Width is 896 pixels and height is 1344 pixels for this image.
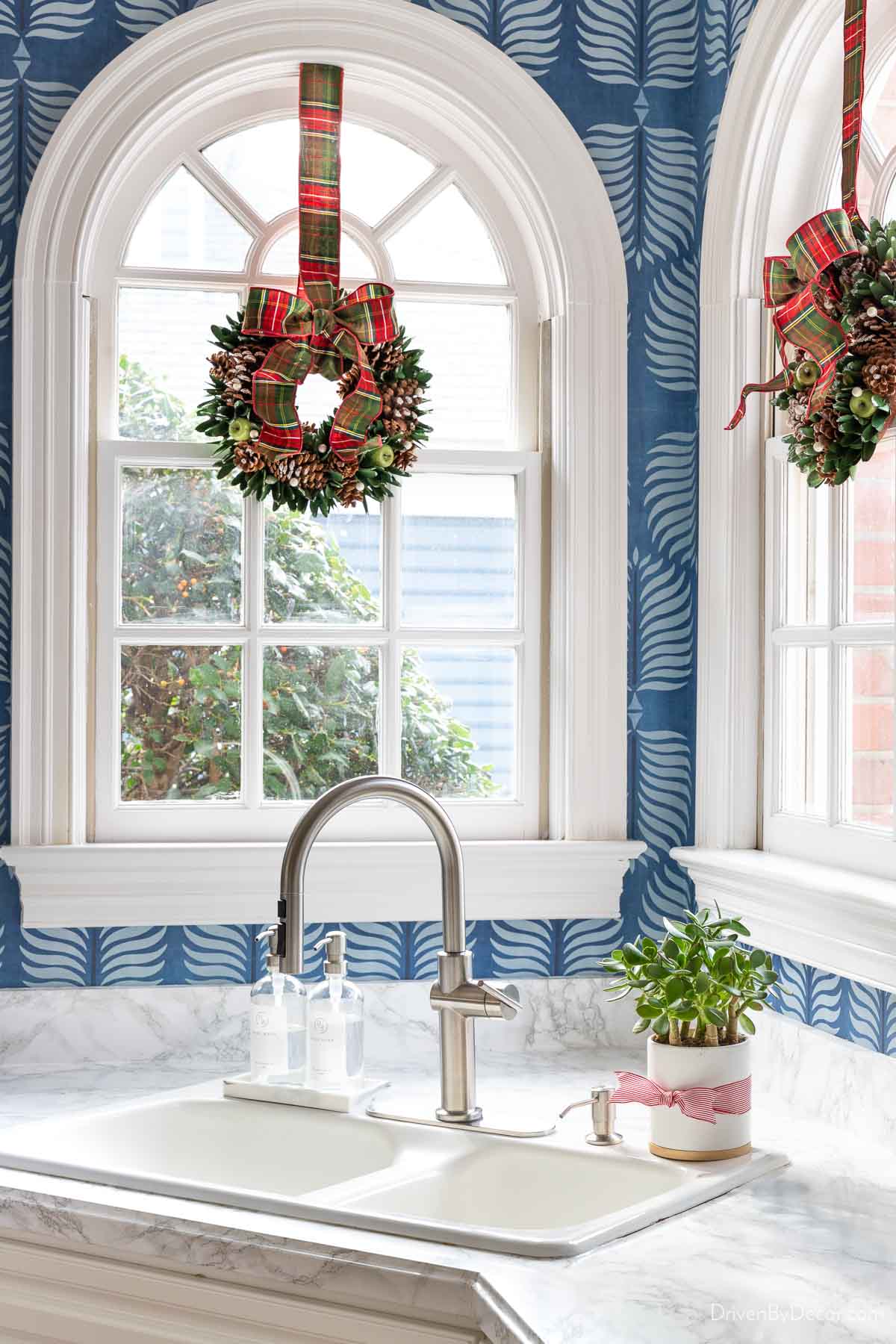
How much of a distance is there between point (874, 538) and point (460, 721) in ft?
2.30

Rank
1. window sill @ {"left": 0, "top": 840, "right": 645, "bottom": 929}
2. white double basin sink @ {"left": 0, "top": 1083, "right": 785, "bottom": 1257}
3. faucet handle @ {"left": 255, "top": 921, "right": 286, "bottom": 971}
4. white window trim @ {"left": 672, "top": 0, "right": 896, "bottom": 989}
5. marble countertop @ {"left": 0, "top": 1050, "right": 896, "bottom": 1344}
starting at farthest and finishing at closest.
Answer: window sill @ {"left": 0, "top": 840, "right": 645, "bottom": 929} → white window trim @ {"left": 672, "top": 0, "right": 896, "bottom": 989} → faucet handle @ {"left": 255, "top": 921, "right": 286, "bottom": 971} → white double basin sink @ {"left": 0, "top": 1083, "right": 785, "bottom": 1257} → marble countertop @ {"left": 0, "top": 1050, "right": 896, "bottom": 1344}

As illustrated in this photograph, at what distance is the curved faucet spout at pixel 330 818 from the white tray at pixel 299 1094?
0.65 ft

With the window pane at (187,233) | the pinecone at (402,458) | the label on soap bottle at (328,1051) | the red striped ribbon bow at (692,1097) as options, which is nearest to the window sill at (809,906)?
the red striped ribbon bow at (692,1097)

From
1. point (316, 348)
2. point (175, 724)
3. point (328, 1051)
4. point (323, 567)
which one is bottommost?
point (328, 1051)

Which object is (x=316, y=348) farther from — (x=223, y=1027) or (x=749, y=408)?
(x=223, y=1027)

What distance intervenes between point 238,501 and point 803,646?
2.83 feet

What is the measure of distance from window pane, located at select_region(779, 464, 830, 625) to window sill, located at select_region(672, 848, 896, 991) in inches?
13.6

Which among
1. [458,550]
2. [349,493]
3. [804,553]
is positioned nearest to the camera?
[804,553]

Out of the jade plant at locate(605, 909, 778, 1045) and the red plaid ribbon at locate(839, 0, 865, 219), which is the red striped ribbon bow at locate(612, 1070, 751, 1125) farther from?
the red plaid ribbon at locate(839, 0, 865, 219)

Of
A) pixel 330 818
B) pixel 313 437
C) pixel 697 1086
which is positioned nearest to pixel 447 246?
pixel 313 437

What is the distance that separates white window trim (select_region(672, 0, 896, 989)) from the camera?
1833 mm

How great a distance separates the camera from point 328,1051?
1735 millimetres

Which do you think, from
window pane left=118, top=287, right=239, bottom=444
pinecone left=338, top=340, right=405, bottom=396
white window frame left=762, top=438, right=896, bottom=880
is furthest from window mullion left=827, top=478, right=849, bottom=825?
window pane left=118, top=287, right=239, bottom=444

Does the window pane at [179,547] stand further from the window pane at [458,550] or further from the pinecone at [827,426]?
the pinecone at [827,426]
